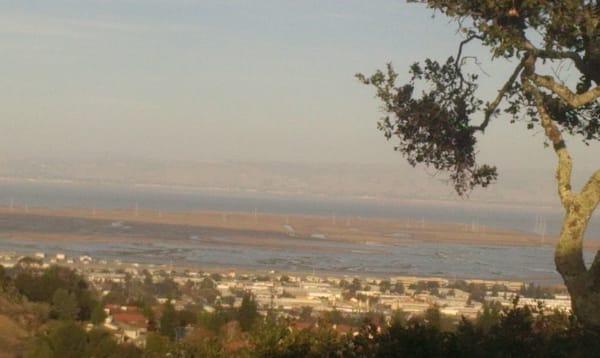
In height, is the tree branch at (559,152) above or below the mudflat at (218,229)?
above

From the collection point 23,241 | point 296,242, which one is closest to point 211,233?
point 296,242

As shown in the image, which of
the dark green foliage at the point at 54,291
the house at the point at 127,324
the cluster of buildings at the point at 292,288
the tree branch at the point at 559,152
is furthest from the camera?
the cluster of buildings at the point at 292,288

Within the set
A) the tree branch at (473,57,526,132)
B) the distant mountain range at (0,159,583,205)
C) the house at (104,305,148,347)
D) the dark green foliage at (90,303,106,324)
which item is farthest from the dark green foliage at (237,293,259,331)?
the distant mountain range at (0,159,583,205)

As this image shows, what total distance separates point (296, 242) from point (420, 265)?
52.4 ft

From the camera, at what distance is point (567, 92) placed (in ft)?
23.8

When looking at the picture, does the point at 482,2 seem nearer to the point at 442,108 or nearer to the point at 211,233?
the point at 442,108

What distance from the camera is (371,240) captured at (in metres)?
71.6

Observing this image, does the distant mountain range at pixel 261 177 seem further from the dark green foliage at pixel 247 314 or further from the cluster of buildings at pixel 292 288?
the dark green foliage at pixel 247 314

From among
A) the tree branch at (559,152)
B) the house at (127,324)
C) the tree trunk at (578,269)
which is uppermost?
the tree branch at (559,152)

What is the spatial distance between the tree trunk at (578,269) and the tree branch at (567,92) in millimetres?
766

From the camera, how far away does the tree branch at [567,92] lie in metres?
7.08

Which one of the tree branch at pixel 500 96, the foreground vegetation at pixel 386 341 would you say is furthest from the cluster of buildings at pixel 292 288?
the tree branch at pixel 500 96

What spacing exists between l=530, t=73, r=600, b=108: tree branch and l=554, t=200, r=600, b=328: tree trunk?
77cm

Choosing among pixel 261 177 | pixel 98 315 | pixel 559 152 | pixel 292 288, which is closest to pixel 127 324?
pixel 98 315
